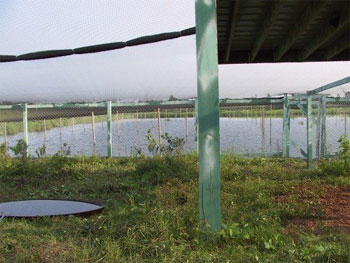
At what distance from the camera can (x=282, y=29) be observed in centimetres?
617

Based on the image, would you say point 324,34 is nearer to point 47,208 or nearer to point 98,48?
point 98,48

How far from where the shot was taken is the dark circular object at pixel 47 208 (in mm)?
4852

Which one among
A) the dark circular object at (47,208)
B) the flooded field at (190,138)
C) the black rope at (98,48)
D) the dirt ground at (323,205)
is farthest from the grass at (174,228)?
the flooded field at (190,138)

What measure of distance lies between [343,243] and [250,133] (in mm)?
10055

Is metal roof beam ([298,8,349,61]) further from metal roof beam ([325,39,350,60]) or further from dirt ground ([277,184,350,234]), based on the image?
dirt ground ([277,184,350,234])

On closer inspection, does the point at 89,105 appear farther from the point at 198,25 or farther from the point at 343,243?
the point at 343,243

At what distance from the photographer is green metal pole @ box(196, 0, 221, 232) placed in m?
3.53

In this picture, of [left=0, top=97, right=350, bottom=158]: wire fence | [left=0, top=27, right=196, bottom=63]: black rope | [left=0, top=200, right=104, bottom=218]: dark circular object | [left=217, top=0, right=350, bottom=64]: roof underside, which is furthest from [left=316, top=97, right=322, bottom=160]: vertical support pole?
[left=0, top=200, right=104, bottom=218]: dark circular object

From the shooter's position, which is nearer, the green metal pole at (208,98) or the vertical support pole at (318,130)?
the green metal pole at (208,98)

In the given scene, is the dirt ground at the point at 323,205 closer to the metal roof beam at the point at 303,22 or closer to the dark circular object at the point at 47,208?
the metal roof beam at the point at 303,22

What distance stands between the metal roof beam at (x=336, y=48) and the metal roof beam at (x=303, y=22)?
92cm

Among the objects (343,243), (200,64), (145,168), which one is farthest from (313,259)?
(145,168)

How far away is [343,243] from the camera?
3.47m

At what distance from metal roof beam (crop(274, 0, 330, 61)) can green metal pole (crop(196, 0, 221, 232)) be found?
5.67ft
